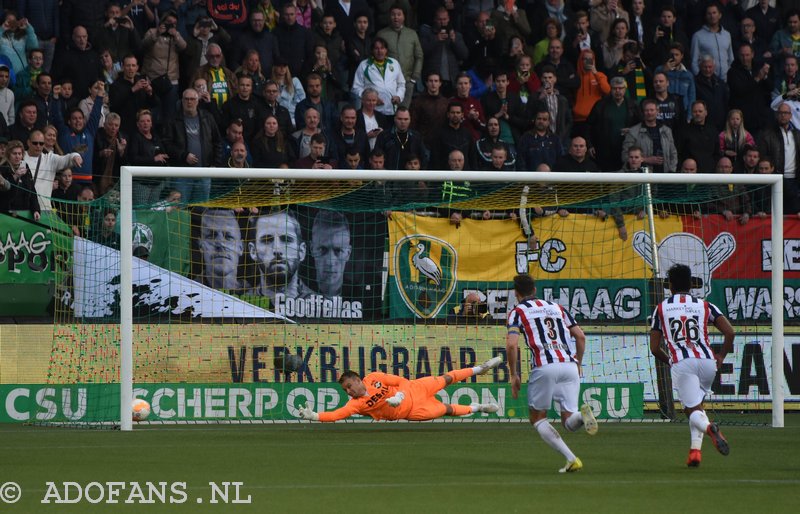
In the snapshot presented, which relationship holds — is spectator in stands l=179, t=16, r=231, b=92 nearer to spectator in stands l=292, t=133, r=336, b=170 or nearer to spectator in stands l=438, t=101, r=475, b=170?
spectator in stands l=292, t=133, r=336, b=170

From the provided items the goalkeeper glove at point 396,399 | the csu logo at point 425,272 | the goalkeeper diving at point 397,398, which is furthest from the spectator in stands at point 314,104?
the goalkeeper glove at point 396,399

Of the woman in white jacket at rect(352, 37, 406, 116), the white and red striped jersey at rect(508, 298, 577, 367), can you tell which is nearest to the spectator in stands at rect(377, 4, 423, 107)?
the woman in white jacket at rect(352, 37, 406, 116)

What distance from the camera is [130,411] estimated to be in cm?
1448

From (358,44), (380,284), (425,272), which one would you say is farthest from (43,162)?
(358,44)

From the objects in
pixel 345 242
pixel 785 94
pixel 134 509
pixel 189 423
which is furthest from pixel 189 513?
pixel 785 94

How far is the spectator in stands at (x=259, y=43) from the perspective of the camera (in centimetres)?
1912

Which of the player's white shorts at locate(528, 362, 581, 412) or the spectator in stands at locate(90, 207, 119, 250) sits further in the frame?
the spectator in stands at locate(90, 207, 119, 250)

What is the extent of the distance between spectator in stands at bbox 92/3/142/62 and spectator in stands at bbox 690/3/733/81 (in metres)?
9.15

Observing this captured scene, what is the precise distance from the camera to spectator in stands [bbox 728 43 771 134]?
21000 mm

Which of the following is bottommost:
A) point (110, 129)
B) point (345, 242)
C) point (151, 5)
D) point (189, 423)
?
point (189, 423)

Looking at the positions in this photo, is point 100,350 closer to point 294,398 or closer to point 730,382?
point 294,398

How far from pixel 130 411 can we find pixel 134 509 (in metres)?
6.25

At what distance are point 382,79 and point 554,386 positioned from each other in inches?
365

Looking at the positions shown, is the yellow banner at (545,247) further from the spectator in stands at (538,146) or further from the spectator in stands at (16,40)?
the spectator in stands at (16,40)
